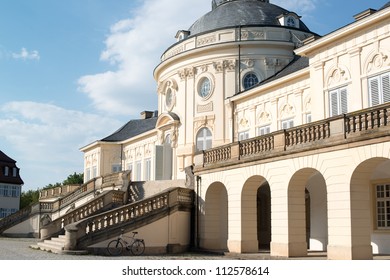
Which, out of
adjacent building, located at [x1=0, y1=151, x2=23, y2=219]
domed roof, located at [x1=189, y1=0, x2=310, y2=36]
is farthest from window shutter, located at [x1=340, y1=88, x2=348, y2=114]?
adjacent building, located at [x1=0, y1=151, x2=23, y2=219]

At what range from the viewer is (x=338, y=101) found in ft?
75.4

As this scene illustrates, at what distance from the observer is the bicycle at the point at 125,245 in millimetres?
22750

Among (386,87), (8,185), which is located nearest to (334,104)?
(386,87)

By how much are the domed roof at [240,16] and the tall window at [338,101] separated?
44.3 ft

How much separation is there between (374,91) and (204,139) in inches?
629

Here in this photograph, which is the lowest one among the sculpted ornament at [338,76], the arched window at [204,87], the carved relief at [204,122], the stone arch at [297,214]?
the stone arch at [297,214]

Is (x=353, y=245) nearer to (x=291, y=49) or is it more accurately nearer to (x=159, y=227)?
(x=159, y=227)

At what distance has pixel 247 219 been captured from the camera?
23.1 meters

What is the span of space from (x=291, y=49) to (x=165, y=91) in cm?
928

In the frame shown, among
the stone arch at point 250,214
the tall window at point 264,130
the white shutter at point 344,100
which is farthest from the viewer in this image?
the tall window at point 264,130

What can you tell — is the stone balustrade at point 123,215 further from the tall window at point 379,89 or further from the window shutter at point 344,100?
the tall window at point 379,89

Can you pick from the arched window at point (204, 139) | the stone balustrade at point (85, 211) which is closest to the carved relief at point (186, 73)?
the arched window at point (204, 139)

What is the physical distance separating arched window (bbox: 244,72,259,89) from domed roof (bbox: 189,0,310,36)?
10.3 ft

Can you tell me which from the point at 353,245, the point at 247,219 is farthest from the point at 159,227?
the point at 353,245
